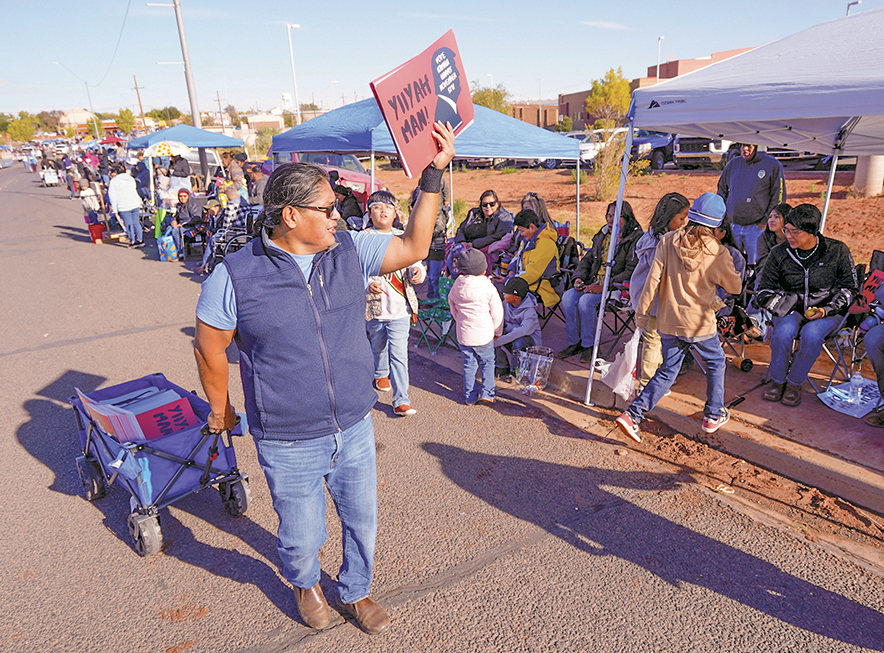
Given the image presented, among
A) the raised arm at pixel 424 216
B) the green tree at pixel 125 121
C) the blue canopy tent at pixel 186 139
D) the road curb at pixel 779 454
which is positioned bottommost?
the road curb at pixel 779 454

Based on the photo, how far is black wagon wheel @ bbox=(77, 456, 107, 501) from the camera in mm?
3818

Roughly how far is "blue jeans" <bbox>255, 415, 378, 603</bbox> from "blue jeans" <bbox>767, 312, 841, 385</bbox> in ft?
12.4

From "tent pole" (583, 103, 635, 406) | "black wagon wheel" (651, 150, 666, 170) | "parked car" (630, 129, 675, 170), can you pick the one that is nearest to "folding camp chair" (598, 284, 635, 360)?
"tent pole" (583, 103, 635, 406)

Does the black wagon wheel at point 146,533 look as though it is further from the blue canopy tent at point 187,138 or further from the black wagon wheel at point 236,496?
the blue canopy tent at point 187,138

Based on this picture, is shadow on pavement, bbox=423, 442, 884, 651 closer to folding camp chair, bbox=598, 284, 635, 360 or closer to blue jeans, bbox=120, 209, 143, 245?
folding camp chair, bbox=598, 284, 635, 360

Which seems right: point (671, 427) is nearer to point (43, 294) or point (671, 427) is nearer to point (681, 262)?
point (681, 262)

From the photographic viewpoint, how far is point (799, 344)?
463 cm

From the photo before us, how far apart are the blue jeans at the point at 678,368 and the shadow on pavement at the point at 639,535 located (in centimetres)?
63

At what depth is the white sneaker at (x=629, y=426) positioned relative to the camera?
4293 millimetres

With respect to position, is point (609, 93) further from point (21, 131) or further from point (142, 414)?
point (21, 131)

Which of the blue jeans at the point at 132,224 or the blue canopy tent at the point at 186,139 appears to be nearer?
the blue jeans at the point at 132,224

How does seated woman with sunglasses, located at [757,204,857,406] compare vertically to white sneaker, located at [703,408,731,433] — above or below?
above

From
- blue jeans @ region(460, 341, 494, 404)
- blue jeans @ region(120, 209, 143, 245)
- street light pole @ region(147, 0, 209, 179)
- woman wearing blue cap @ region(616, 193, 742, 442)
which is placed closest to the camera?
woman wearing blue cap @ region(616, 193, 742, 442)

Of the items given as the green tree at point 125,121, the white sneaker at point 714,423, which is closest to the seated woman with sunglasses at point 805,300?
the white sneaker at point 714,423
